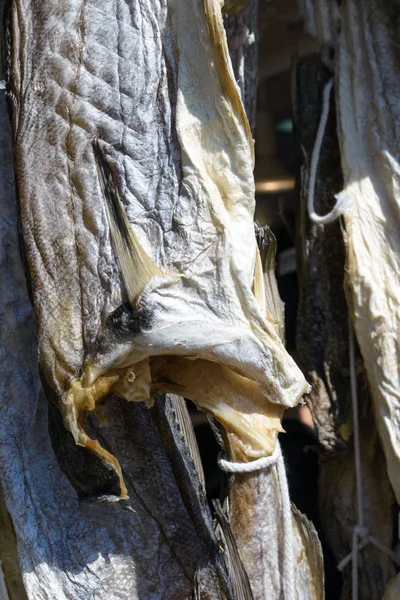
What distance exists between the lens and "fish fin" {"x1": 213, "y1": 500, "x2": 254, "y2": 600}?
1030mm

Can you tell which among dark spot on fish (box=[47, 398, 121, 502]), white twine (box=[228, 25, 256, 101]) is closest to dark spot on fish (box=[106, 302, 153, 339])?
dark spot on fish (box=[47, 398, 121, 502])

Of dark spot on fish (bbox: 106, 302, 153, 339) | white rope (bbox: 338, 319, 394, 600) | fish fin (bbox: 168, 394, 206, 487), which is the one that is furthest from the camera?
white rope (bbox: 338, 319, 394, 600)

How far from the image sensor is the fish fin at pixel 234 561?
40.6 inches

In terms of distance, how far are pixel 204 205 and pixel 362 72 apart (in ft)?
1.88

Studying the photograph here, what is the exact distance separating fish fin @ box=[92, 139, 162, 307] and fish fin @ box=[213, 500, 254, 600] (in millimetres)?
345

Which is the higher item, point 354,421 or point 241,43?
point 241,43

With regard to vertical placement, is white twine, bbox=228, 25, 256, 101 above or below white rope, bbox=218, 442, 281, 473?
above

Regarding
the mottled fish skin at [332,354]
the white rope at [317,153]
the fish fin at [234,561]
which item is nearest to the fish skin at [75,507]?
the fish fin at [234,561]

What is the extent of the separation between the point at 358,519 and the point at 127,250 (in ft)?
2.57

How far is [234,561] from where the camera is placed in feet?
3.42

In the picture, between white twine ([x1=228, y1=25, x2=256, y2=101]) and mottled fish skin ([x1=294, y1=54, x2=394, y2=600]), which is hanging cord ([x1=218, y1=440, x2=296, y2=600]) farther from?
white twine ([x1=228, y1=25, x2=256, y2=101])

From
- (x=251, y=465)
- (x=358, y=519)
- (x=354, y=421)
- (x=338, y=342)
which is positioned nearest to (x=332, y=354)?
(x=338, y=342)

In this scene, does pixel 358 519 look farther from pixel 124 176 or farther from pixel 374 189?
pixel 124 176

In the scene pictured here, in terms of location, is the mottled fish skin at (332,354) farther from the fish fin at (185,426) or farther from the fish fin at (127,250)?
the fish fin at (127,250)
